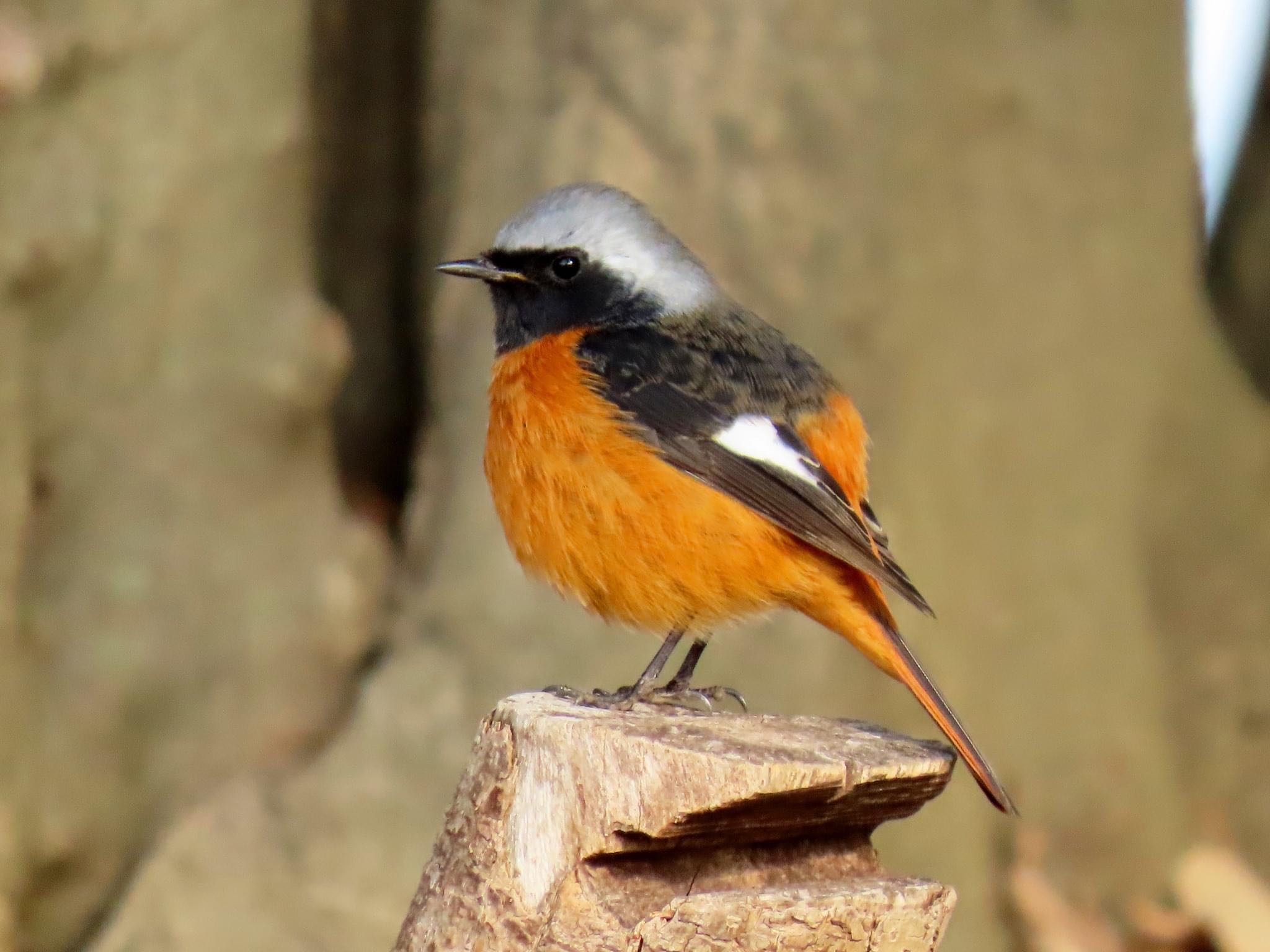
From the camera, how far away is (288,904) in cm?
650

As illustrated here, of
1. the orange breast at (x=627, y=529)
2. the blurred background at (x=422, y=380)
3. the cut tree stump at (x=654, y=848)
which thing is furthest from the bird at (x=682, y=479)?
the blurred background at (x=422, y=380)

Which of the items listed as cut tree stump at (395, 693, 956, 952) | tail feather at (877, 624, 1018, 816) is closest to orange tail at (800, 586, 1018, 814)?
tail feather at (877, 624, 1018, 816)

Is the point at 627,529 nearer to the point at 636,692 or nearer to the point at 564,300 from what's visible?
the point at 636,692

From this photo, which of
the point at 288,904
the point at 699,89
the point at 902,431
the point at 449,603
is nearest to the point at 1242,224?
the point at 902,431

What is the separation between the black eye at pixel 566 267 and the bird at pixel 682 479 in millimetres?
28

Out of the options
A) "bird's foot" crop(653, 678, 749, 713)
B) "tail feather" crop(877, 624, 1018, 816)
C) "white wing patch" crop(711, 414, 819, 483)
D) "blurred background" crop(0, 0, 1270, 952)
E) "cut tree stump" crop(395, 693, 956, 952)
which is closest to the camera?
"cut tree stump" crop(395, 693, 956, 952)

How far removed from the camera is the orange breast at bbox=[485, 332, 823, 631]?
Answer: 3.80 metres

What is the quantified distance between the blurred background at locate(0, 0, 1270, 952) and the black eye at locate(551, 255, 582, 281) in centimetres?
241

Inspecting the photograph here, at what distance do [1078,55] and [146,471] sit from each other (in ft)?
15.0

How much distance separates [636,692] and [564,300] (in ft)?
3.56

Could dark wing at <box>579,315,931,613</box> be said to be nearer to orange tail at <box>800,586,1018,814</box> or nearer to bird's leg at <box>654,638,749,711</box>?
orange tail at <box>800,586,1018,814</box>

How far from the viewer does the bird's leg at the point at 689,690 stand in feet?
13.3

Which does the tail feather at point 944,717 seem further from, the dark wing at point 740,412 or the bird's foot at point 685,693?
the bird's foot at point 685,693

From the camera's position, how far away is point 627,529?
3.80 metres
